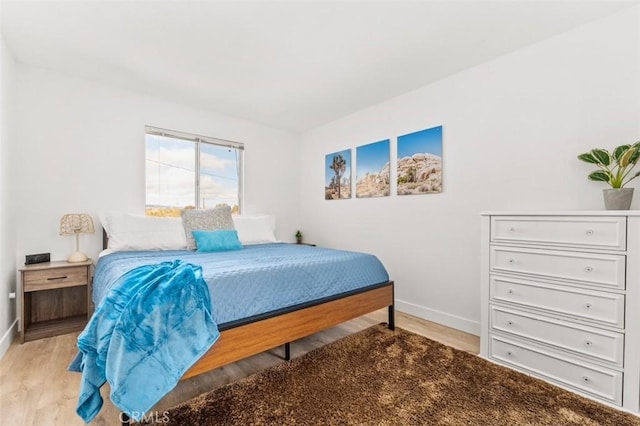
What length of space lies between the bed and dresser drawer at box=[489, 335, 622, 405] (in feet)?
2.92

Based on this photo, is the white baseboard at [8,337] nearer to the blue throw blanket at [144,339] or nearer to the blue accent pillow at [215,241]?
the blue throw blanket at [144,339]

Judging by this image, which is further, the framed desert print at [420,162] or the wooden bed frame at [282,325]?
the framed desert print at [420,162]

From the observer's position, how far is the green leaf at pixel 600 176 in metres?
1.88

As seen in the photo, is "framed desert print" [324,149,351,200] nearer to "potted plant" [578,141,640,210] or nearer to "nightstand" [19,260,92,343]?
"potted plant" [578,141,640,210]

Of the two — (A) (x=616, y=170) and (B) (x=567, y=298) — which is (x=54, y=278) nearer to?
(B) (x=567, y=298)

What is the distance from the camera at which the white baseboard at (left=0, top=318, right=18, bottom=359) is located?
2139 mm

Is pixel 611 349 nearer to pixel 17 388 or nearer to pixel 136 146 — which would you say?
pixel 17 388

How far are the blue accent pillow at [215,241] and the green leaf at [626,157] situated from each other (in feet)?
10.1

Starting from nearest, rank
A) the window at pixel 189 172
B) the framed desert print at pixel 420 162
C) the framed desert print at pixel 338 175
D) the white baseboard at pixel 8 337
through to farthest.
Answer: the white baseboard at pixel 8 337 < the framed desert print at pixel 420 162 < the window at pixel 189 172 < the framed desert print at pixel 338 175

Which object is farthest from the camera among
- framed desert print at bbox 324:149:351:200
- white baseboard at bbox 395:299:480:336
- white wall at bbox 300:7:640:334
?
framed desert print at bbox 324:149:351:200

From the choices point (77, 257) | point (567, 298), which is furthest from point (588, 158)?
point (77, 257)

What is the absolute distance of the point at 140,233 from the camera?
2.86m

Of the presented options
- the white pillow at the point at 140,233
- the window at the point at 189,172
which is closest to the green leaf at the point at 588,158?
the white pillow at the point at 140,233

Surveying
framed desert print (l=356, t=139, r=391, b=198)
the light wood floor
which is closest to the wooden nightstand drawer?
the light wood floor
